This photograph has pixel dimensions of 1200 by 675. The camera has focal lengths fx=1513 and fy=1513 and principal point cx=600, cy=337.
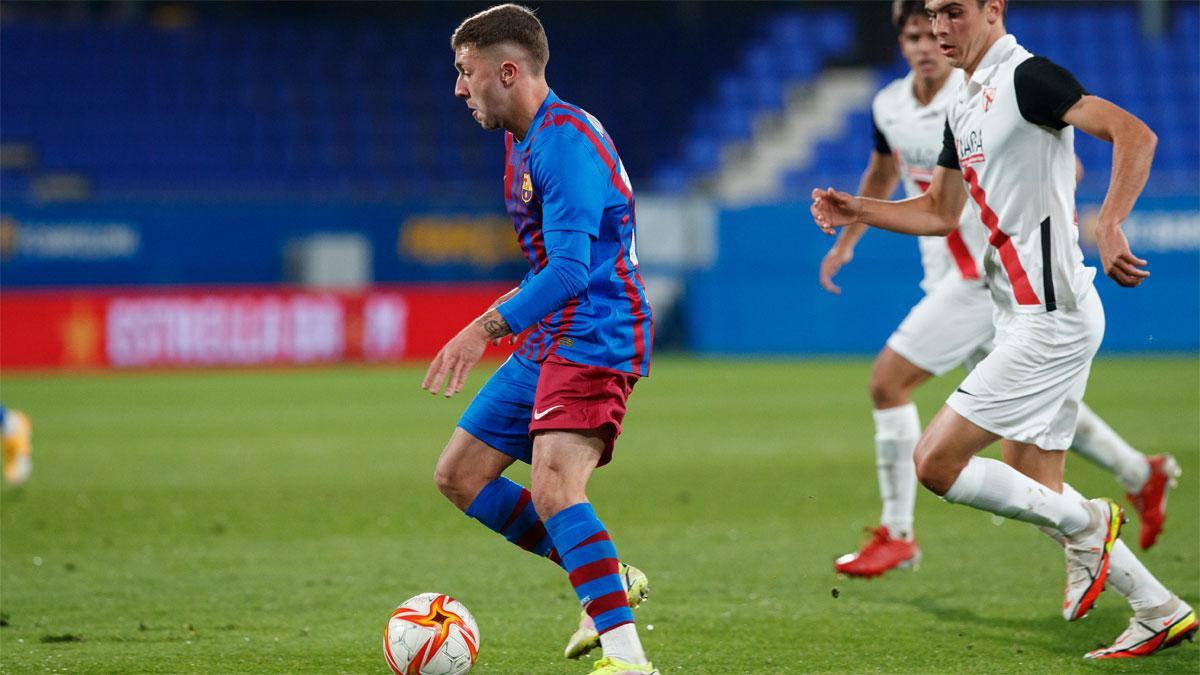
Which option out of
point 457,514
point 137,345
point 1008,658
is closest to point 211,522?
point 457,514

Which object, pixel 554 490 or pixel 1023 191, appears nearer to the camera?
pixel 554 490

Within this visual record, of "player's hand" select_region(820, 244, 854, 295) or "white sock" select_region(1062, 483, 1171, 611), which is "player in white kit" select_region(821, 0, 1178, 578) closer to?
"player's hand" select_region(820, 244, 854, 295)

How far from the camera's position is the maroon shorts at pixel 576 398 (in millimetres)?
4660

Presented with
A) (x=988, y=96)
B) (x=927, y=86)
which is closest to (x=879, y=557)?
(x=927, y=86)

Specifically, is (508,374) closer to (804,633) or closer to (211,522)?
(804,633)

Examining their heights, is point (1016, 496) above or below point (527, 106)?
below

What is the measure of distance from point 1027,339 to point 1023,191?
498 mm

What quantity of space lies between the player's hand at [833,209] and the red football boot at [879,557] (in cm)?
190

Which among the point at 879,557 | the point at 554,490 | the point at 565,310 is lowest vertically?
the point at 879,557

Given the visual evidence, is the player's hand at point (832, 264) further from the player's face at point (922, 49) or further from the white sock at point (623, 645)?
the white sock at point (623, 645)

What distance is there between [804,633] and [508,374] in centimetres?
156

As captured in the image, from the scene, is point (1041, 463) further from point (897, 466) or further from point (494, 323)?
point (494, 323)

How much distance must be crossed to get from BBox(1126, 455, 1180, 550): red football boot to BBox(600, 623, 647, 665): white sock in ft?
11.4

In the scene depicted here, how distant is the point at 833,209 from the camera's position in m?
5.40
